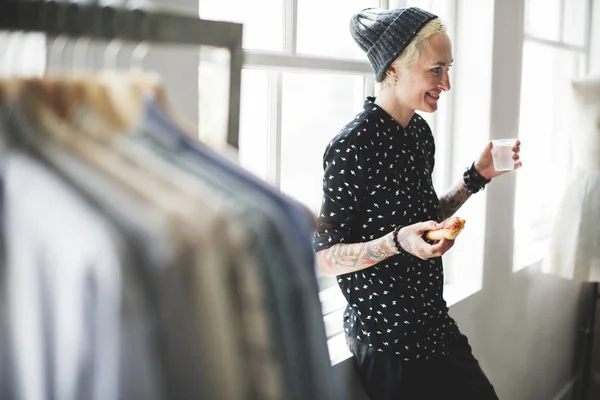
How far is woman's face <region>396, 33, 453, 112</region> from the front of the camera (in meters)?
1.32

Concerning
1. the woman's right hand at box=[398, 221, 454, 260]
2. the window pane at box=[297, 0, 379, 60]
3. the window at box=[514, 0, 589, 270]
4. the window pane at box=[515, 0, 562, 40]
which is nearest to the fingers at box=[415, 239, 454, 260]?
the woman's right hand at box=[398, 221, 454, 260]

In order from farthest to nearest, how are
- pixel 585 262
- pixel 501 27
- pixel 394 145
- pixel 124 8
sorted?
pixel 585 262 < pixel 501 27 < pixel 394 145 < pixel 124 8

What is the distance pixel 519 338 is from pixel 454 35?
4.06 ft

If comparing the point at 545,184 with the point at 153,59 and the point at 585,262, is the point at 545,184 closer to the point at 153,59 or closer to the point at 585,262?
the point at 585,262

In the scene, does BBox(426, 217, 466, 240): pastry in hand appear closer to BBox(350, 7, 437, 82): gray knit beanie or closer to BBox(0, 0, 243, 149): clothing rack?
BBox(350, 7, 437, 82): gray knit beanie

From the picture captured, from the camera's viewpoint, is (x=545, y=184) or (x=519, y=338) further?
(x=545, y=184)

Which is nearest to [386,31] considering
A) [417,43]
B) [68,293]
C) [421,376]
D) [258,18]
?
[417,43]

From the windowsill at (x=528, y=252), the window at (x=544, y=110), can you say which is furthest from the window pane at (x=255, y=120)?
the window at (x=544, y=110)

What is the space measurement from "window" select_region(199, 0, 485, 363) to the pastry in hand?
41 centimetres

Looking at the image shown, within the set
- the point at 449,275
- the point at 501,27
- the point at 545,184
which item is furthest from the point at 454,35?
the point at 545,184

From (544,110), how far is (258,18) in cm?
206

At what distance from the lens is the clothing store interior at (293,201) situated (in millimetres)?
457

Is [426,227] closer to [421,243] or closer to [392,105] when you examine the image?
[421,243]

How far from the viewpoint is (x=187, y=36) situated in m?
0.59
